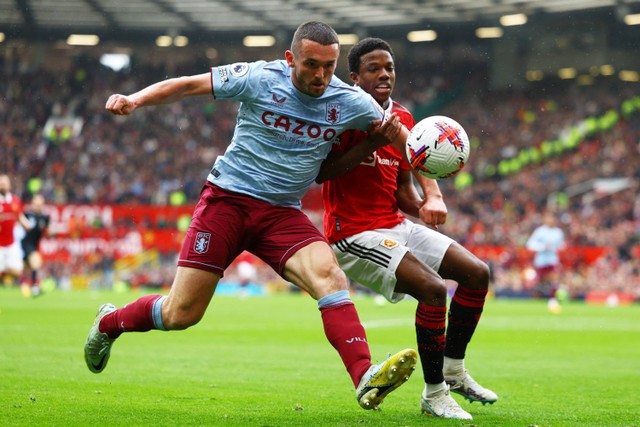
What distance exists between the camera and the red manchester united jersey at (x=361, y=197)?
6012mm

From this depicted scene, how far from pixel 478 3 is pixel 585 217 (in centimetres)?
974

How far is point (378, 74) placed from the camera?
6160 mm

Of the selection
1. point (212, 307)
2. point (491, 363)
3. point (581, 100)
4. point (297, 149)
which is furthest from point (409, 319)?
point (581, 100)

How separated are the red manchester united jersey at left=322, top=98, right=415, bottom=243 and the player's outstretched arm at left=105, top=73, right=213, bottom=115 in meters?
1.02

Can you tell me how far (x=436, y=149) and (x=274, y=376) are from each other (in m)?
3.13

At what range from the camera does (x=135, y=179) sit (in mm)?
35906

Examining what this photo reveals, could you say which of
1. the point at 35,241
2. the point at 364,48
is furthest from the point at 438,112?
the point at 364,48

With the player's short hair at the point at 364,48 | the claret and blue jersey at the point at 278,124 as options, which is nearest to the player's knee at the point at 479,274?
the claret and blue jersey at the point at 278,124

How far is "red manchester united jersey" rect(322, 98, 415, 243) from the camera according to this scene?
601 cm

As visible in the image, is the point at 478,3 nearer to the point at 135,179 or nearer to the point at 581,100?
the point at 581,100

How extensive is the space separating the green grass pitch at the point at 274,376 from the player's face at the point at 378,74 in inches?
81.4

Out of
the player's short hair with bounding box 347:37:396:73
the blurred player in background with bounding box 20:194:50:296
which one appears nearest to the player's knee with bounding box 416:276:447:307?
the player's short hair with bounding box 347:37:396:73

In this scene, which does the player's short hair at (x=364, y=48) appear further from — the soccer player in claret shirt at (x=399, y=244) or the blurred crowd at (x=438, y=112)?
the blurred crowd at (x=438, y=112)

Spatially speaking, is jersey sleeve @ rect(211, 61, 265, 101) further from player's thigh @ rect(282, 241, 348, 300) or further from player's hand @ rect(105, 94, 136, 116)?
player's thigh @ rect(282, 241, 348, 300)
